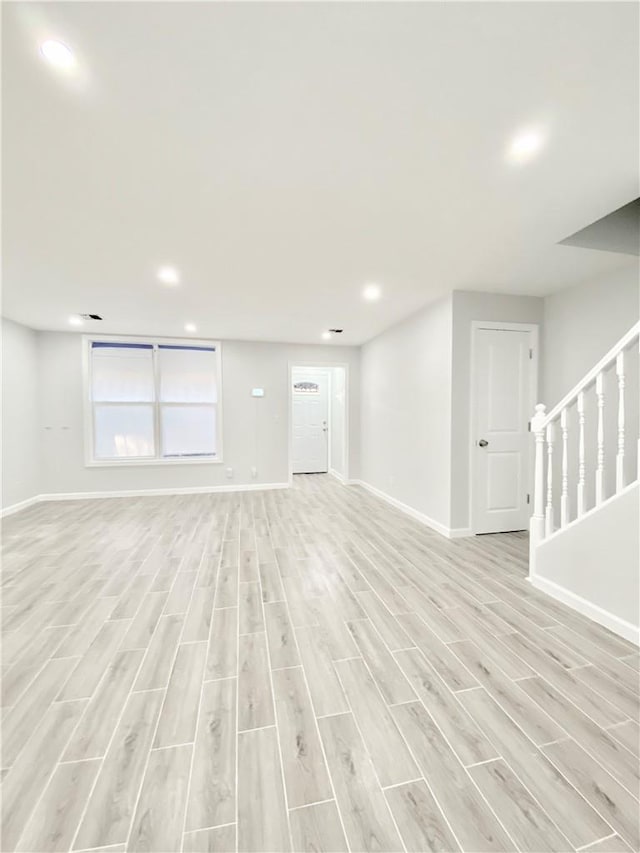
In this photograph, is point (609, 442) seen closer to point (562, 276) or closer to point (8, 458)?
point (562, 276)

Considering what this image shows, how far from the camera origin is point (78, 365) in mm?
5387

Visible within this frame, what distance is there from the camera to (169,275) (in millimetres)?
3232

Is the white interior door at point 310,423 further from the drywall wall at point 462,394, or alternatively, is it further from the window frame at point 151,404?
the drywall wall at point 462,394

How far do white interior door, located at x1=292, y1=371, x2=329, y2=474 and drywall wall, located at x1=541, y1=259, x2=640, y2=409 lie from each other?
4.84 m

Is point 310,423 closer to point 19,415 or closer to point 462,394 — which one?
point 462,394

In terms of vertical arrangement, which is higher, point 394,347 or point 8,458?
point 394,347

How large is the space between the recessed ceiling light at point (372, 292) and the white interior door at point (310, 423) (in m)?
4.24

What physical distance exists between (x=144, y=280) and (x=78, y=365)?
2946mm

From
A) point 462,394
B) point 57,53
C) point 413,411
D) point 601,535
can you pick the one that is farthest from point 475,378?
point 57,53

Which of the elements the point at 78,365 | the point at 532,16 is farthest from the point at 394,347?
Answer: the point at 78,365

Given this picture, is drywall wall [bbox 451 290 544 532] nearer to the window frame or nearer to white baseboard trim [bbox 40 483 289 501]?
white baseboard trim [bbox 40 483 289 501]

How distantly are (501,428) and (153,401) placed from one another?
509 centimetres

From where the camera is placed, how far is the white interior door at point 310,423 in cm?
789

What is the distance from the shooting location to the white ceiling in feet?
3.82
